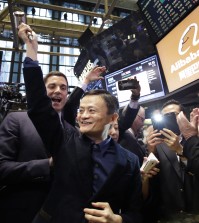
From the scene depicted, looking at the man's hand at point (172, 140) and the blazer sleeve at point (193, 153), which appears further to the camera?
the man's hand at point (172, 140)

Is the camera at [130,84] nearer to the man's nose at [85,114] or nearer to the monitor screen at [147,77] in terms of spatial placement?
the man's nose at [85,114]

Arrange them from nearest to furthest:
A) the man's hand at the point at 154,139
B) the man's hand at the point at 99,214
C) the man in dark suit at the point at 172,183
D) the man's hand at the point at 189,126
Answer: the man's hand at the point at 99,214 → the man's hand at the point at 189,126 → the man in dark suit at the point at 172,183 → the man's hand at the point at 154,139

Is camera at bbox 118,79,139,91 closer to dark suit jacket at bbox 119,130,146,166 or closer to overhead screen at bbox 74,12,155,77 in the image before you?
dark suit jacket at bbox 119,130,146,166

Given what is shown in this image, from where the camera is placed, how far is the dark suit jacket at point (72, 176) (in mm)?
1151

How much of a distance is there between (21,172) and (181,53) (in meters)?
2.27

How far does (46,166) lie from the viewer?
1.43 m

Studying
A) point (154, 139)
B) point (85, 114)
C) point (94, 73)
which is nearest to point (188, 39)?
point (94, 73)

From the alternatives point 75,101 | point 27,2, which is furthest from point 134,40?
point 75,101

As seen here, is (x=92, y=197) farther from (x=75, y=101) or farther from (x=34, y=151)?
(x=75, y=101)

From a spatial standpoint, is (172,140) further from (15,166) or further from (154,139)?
(15,166)

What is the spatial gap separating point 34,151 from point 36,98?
462 millimetres

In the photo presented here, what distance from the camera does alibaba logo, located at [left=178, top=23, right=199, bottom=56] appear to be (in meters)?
2.63

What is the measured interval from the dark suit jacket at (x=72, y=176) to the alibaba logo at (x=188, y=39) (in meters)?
1.85

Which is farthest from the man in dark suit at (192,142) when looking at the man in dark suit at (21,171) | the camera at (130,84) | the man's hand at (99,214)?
the man in dark suit at (21,171)
